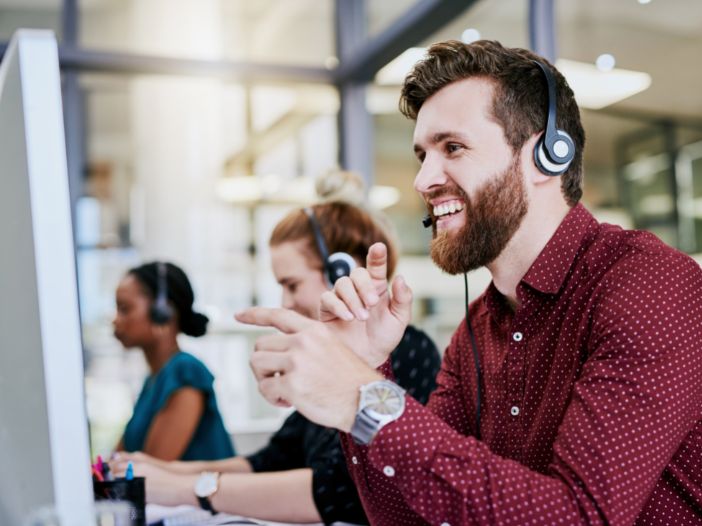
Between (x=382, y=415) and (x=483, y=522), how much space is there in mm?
155

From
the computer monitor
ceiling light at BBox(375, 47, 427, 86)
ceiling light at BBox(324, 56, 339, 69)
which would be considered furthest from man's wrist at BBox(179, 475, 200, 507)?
ceiling light at BBox(324, 56, 339, 69)

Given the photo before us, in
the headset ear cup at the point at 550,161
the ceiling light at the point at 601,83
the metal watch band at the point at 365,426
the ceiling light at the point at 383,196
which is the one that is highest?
the ceiling light at the point at 601,83

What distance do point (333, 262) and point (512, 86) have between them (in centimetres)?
59

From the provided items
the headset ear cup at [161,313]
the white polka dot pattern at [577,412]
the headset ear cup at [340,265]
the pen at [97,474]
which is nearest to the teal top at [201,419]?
the headset ear cup at [161,313]

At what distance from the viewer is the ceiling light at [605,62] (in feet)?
7.54

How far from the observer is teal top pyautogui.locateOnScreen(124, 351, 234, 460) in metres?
2.40

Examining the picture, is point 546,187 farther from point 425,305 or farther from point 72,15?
point 72,15

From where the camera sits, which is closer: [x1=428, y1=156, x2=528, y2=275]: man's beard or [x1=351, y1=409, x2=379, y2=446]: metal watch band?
[x1=351, y1=409, x2=379, y2=446]: metal watch band

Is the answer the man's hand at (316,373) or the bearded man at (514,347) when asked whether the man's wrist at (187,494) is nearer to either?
the bearded man at (514,347)

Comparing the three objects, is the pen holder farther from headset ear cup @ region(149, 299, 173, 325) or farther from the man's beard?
headset ear cup @ region(149, 299, 173, 325)

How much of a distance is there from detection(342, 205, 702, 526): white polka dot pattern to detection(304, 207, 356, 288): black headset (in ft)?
1.42

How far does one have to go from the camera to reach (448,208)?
1266 millimetres

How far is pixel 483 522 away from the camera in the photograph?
2.80 ft

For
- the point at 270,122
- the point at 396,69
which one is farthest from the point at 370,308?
the point at 270,122
